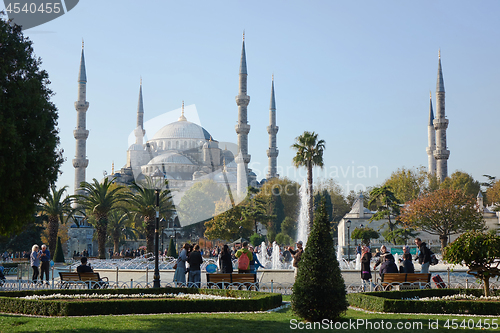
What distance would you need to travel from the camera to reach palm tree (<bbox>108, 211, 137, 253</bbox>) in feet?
128

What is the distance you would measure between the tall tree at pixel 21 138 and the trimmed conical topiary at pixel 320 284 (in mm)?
4310

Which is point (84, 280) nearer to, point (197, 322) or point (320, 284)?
point (197, 322)

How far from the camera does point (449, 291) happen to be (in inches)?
391

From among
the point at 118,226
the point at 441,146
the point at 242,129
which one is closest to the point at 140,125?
the point at 242,129

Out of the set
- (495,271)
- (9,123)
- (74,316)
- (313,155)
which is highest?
(313,155)

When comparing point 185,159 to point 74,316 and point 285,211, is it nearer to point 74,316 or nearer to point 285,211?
point 285,211

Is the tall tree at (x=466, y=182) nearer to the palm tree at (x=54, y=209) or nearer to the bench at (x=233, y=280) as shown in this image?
the palm tree at (x=54, y=209)

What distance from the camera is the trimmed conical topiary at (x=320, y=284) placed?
21.5 feet

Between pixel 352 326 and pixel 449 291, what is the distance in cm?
419

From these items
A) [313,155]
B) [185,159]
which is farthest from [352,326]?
[185,159]

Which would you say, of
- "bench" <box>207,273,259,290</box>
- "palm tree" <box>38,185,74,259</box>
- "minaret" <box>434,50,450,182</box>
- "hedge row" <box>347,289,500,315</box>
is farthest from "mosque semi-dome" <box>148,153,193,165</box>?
"hedge row" <box>347,289,500,315</box>

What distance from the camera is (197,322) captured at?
725 cm

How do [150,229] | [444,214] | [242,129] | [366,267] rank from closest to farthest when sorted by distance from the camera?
[366,267]
[150,229]
[444,214]
[242,129]

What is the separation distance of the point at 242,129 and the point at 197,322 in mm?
52337
